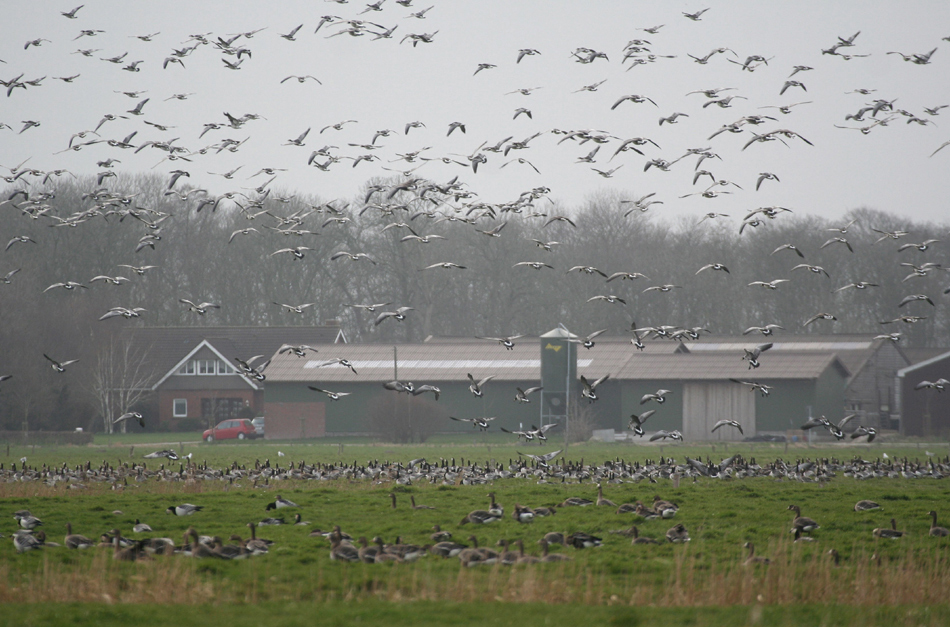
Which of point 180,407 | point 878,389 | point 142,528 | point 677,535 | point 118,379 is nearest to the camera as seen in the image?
point 677,535

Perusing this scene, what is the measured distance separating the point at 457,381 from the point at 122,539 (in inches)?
1699

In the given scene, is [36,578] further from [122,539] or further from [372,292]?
[372,292]

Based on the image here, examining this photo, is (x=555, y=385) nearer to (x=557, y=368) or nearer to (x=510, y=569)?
(x=557, y=368)

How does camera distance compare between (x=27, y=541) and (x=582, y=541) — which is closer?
(x=27, y=541)

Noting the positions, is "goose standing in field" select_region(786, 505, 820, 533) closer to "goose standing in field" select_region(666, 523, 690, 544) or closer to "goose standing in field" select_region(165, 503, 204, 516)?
"goose standing in field" select_region(666, 523, 690, 544)

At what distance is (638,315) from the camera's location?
82188 millimetres

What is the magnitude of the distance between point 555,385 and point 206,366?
2499 centimetres

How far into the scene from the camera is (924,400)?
187 feet

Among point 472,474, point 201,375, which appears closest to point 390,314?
point 472,474

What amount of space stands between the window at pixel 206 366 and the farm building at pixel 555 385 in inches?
300

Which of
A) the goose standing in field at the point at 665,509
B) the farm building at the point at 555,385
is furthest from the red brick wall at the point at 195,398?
A: the goose standing in field at the point at 665,509

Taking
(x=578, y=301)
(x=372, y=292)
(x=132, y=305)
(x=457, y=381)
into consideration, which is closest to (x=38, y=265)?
(x=132, y=305)

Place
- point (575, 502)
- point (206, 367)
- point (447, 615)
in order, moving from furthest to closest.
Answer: point (206, 367) < point (575, 502) < point (447, 615)

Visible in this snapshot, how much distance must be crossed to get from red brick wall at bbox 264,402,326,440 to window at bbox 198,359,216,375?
31.2 feet
